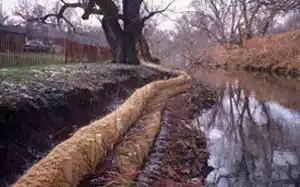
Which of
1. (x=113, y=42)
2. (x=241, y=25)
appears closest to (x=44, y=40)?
Answer: (x=113, y=42)

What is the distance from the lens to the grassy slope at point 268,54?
25141 mm

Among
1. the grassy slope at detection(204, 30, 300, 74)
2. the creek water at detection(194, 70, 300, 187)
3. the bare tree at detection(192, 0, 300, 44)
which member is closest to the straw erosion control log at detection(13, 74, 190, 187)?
the creek water at detection(194, 70, 300, 187)

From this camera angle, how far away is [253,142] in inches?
286

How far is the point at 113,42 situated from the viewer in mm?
18125

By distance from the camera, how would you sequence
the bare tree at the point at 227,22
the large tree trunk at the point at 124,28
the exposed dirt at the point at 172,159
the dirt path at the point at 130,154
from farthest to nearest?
the bare tree at the point at 227,22
the large tree trunk at the point at 124,28
the exposed dirt at the point at 172,159
the dirt path at the point at 130,154

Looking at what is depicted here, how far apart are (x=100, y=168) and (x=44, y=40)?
56.5 feet

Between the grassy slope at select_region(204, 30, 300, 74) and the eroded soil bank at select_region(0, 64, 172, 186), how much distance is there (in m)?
16.5

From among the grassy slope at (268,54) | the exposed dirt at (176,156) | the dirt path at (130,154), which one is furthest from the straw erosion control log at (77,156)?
the grassy slope at (268,54)

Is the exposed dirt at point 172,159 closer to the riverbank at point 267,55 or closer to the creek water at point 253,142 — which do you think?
the creek water at point 253,142

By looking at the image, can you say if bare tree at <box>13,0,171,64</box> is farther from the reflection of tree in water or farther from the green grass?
the reflection of tree in water

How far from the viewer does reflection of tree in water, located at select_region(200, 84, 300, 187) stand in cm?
544

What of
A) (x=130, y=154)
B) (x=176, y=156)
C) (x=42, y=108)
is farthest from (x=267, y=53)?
(x=130, y=154)

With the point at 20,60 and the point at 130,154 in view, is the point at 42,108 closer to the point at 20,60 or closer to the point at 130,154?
the point at 130,154

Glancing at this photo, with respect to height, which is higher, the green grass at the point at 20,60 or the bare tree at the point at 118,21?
the bare tree at the point at 118,21
